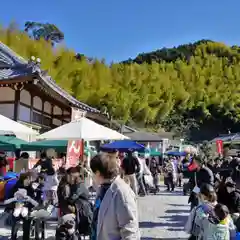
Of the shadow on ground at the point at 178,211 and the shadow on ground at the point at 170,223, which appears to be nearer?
the shadow on ground at the point at 170,223

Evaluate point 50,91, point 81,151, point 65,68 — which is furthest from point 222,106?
point 81,151

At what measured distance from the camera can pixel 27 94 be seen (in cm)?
1295

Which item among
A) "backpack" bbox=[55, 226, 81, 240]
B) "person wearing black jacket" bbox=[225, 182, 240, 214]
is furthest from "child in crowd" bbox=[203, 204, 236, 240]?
"backpack" bbox=[55, 226, 81, 240]

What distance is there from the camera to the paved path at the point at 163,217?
21.0 ft

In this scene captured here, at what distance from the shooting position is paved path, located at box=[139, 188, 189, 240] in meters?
6.40

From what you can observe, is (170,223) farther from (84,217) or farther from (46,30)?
(46,30)

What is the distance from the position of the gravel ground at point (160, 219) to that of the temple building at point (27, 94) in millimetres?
4471

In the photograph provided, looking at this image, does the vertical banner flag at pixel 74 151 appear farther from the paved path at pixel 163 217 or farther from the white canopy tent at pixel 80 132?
the paved path at pixel 163 217

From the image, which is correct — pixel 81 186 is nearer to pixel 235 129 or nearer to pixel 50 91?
pixel 50 91

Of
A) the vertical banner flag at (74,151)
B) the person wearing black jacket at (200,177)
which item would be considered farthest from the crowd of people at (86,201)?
the person wearing black jacket at (200,177)

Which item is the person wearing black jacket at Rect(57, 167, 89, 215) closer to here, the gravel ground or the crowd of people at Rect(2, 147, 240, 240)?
the crowd of people at Rect(2, 147, 240, 240)

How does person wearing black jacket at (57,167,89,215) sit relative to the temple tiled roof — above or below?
below

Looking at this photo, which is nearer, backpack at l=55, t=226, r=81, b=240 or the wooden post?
backpack at l=55, t=226, r=81, b=240

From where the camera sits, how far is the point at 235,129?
50.8m
